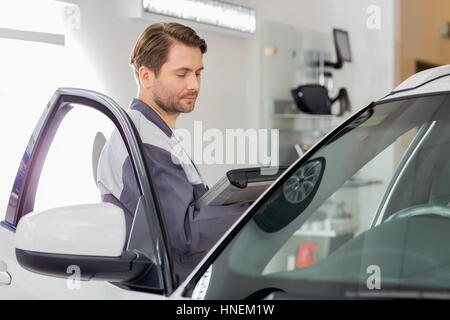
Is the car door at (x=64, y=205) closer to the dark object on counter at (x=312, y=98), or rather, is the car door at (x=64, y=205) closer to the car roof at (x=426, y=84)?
the car roof at (x=426, y=84)

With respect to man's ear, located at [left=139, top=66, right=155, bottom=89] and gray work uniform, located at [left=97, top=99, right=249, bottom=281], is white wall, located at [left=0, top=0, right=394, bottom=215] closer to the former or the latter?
man's ear, located at [left=139, top=66, right=155, bottom=89]

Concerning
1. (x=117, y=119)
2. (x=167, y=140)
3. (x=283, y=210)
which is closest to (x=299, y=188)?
(x=283, y=210)

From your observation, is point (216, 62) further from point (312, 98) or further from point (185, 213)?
point (185, 213)

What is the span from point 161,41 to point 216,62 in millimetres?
1890

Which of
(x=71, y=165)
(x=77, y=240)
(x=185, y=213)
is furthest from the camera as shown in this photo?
(x=71, y=165)

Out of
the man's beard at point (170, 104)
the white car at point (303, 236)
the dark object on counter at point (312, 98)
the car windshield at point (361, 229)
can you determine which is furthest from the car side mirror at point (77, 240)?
the dark object on counter at point (312, 98)

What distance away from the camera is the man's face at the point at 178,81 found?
4.64ft

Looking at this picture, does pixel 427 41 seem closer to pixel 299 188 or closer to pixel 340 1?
pixel 340 1

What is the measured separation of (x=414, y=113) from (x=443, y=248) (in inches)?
8.2

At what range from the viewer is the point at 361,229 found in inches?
38.5

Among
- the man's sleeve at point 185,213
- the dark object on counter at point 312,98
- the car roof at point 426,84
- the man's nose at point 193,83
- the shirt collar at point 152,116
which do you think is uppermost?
the dark object on counter at point 312,98

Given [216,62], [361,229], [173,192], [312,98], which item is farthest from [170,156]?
[312,98]

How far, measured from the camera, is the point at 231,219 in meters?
1.17

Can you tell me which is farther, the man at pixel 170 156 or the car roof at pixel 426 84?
the man at pixel 170 156
